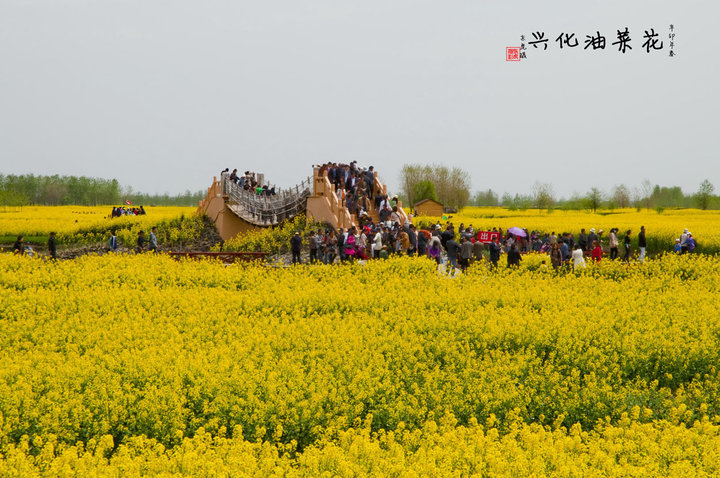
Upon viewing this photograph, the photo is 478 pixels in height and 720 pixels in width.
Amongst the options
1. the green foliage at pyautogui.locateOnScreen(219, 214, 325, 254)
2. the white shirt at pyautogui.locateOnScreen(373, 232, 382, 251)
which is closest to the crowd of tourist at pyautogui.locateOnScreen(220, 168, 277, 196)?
the green foliage at pyautogui.locateOnScreen(219, 214, 325, 254)

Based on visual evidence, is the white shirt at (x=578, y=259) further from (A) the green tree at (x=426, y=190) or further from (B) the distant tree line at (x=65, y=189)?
(B) the distant tree line at (x=65, y=189)

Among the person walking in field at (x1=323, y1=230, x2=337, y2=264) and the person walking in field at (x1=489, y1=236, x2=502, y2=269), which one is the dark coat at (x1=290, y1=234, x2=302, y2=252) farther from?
the person walking in field at (x1=489, y1=236, x2=502, y2=269)

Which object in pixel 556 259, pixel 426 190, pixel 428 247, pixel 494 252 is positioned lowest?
pixel 556 259

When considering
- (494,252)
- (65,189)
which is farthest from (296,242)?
(65,189)

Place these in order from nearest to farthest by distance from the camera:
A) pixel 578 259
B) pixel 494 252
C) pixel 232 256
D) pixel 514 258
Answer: pixel 578 259 → pixel 514 258 → pixel 494 252 → pixel 232 256

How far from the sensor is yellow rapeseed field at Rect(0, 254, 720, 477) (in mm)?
6160

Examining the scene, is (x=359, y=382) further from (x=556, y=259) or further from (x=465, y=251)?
(x=556, y=259)

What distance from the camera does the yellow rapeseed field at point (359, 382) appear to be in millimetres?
6160

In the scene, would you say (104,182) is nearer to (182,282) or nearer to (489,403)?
(182,282)

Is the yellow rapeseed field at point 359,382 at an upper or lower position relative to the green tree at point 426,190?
lower

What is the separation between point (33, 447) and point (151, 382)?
5.50 feet

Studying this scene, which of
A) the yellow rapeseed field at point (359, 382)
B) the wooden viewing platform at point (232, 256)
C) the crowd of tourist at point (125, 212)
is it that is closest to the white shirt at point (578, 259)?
the yellow rapeseed field at point (359, 382)

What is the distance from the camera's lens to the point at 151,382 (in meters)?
8.33

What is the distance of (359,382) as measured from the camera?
8.36 m
